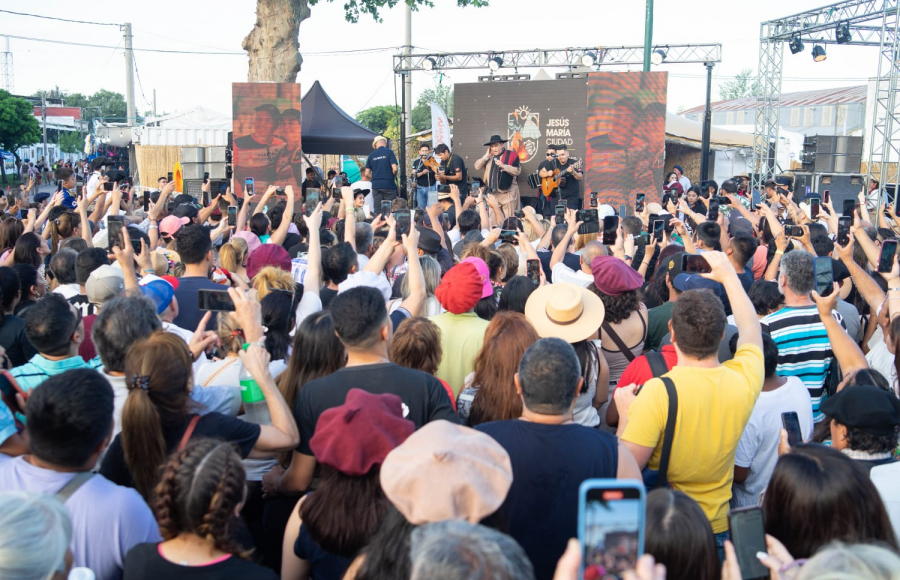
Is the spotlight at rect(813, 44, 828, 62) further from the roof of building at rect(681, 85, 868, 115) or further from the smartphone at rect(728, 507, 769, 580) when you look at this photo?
the roof of building at rect(681, 85, 868, 115)

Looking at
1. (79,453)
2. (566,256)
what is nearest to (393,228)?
(566,256)

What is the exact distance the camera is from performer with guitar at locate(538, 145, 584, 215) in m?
Result: 12.8

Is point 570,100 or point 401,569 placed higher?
point 570,100

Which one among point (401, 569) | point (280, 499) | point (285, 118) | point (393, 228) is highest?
point (285, 118)

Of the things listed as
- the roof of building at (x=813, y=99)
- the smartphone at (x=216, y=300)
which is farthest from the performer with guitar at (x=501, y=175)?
the roof of building at (x=813, y=99)

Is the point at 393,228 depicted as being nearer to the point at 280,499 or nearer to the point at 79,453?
the point at 280,499

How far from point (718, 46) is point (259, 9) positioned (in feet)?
35.6

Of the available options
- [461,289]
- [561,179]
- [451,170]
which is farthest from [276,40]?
[461,289]

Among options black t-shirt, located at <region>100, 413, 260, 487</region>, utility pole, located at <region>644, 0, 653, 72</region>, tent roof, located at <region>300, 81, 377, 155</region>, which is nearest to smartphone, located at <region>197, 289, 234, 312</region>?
black t-shirt, located at <region>100, 413, 260, 487</region>

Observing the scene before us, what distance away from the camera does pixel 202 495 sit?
1.88m

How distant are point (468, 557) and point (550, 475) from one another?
37.3 inches

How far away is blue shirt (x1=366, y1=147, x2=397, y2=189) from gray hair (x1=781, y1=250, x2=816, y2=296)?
911 centimetres

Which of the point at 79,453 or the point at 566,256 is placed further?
the point at 566,256

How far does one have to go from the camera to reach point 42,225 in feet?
23.4
